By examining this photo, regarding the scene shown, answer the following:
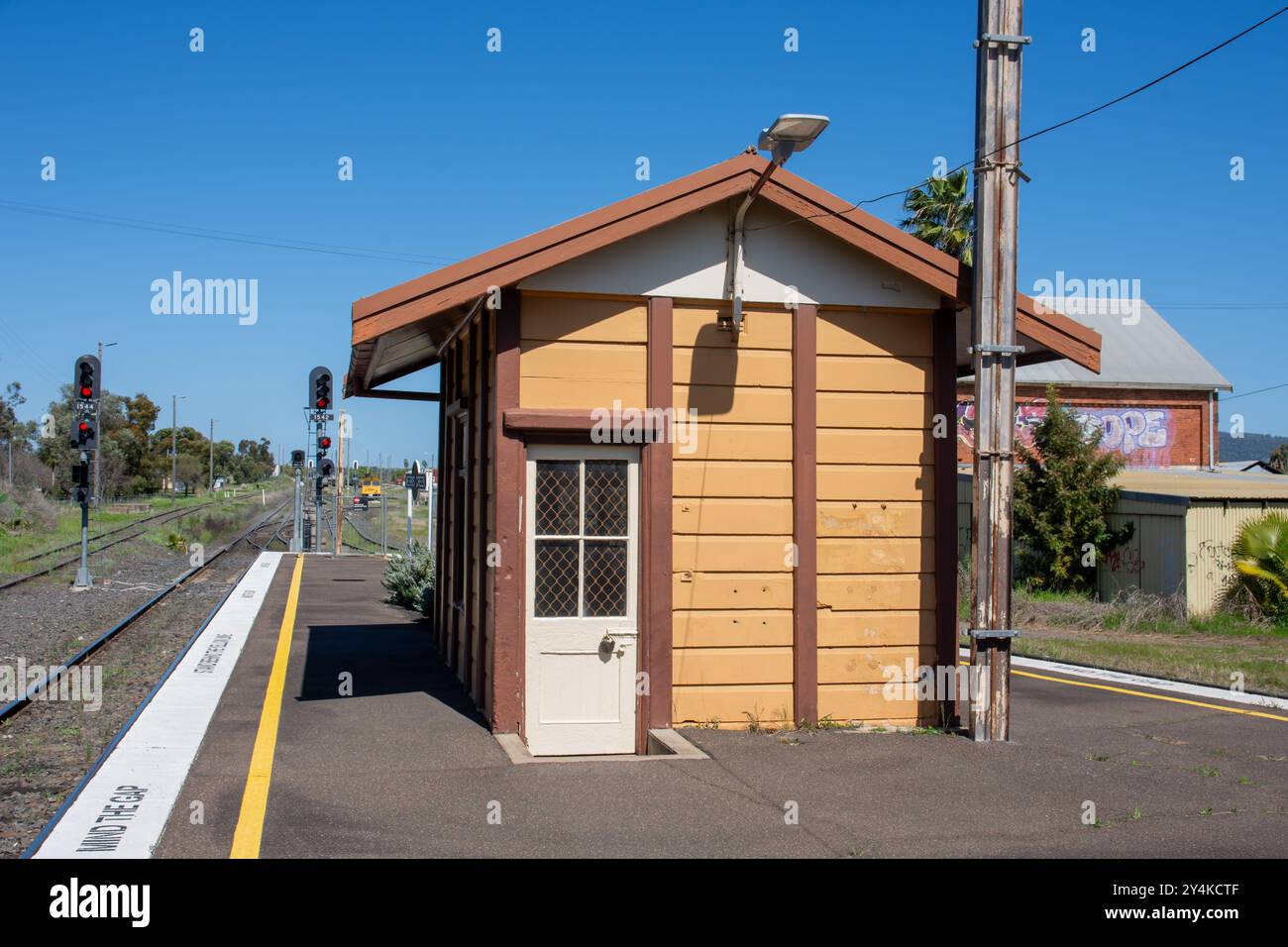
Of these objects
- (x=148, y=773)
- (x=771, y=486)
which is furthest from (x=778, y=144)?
(x=148, y=773)

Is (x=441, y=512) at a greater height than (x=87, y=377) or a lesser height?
lesser

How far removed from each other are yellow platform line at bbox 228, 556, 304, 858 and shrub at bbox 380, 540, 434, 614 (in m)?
3.76

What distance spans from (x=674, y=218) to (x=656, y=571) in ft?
8.54

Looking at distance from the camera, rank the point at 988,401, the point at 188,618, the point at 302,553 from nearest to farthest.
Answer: the point at 988,401 → the point at 188,618 → the point at 302,553

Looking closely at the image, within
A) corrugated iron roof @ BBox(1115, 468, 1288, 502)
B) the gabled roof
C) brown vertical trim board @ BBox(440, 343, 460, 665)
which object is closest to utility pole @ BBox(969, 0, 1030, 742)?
the gabled roof

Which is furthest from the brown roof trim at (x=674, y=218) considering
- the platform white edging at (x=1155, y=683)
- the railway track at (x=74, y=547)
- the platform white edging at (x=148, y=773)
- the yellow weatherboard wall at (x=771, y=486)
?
the railway track at (x=74, y=547)

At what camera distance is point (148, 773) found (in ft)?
24.7

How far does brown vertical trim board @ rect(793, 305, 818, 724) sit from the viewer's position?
880 centimetres

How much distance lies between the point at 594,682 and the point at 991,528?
3104 mm

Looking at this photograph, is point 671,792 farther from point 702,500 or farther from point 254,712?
point 254,712

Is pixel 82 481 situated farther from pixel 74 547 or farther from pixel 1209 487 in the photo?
pixel 1209 487
